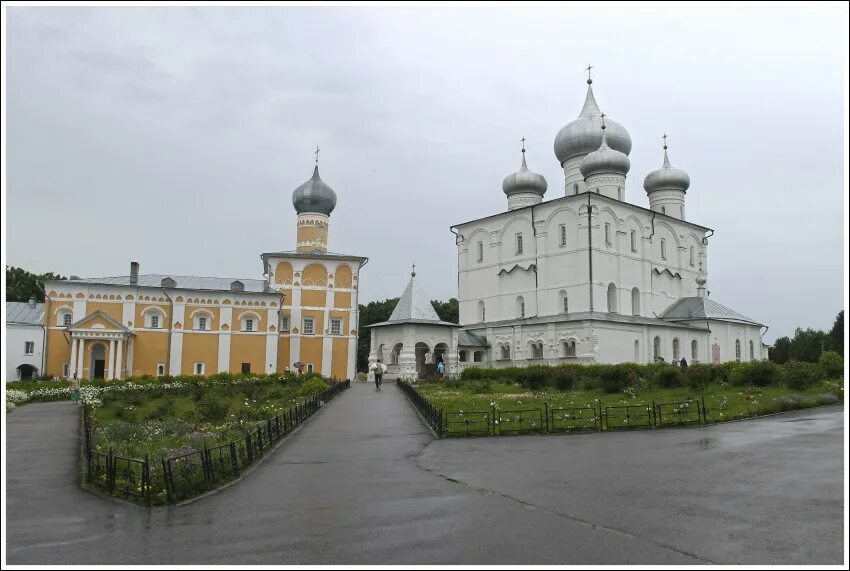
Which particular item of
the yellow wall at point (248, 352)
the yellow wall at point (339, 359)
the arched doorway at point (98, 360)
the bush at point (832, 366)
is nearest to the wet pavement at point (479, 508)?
the bush at point (832, 366)

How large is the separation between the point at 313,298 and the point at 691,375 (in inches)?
1099

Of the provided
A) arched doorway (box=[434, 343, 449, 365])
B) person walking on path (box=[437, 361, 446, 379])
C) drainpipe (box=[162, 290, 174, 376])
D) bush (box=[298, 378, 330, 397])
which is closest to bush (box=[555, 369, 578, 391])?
bush (box=[298, 378, 330, 397])

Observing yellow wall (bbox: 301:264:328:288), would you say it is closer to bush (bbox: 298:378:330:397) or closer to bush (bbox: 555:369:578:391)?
bush (bbox: 298:378:330:397)

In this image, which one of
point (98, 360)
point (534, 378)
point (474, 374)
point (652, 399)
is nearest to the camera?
point (652, 399)

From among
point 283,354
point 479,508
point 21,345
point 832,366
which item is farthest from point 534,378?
point 21,345

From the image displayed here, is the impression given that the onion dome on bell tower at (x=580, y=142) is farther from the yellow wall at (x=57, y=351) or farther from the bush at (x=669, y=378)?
the yellow wall at (x=57, y=351)

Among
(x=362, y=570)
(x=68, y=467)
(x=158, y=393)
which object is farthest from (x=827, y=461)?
(x=158, y=393)

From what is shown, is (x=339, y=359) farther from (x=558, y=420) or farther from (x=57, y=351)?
(x=558, y=420)

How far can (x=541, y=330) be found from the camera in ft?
135

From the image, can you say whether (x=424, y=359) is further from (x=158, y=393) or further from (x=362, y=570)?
(x=362, y=570)

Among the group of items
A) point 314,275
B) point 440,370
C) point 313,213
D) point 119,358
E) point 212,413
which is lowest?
point 212,413

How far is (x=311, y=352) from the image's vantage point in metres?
45.6

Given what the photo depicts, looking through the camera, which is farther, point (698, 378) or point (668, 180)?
point (668, 180)

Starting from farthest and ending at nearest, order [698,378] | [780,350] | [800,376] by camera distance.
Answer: [780,350]
[698,378]
[800,376]
